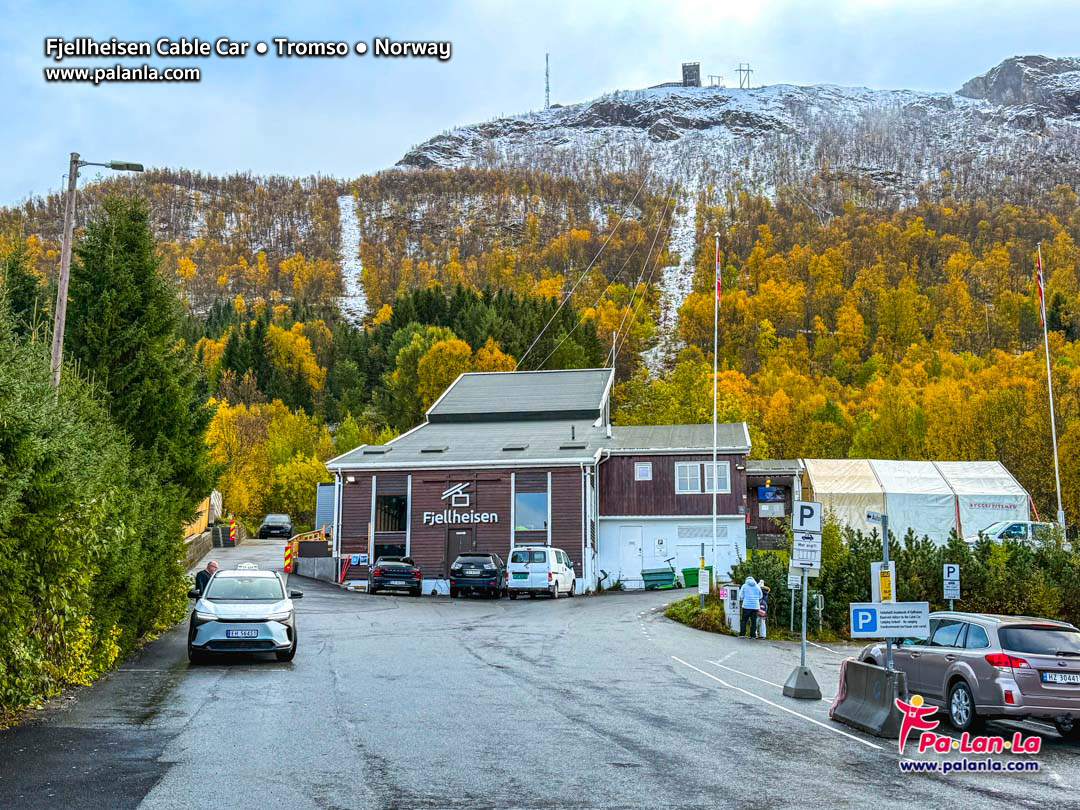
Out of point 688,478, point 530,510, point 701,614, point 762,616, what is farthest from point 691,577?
point 762,616

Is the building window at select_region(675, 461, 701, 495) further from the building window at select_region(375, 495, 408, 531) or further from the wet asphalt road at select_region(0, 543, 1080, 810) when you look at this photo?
the wet asphalt road at select_region(0, 543, 1080, 810)

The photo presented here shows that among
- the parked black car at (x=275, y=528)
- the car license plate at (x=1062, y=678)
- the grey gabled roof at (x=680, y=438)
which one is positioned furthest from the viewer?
the parked black car at (x=275, y=528)

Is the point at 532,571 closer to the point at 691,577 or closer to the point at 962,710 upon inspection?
the point at 691,577

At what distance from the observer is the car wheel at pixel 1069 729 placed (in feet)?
43.8

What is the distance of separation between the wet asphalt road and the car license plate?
0.82 metres

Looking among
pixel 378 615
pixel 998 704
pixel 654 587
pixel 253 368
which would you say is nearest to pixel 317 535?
pixel 654 587

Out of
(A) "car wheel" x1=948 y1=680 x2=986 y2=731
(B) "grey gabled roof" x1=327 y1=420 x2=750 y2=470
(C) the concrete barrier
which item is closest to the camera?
(C) the concrete barrier

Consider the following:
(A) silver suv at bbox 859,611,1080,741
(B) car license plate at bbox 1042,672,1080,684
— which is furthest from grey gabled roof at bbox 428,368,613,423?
(B) car license plate at bbox 1042,672,1080,684

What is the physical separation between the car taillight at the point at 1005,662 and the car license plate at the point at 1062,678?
260 mm

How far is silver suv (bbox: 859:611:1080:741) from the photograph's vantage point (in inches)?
511

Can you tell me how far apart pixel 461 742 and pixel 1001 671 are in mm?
7091

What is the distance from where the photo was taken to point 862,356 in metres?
149

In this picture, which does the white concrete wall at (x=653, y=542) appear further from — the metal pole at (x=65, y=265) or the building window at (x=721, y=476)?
the metal pole at (x=65, y=265)

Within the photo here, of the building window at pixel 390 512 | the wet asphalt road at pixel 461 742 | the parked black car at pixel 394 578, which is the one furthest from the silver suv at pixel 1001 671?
the building window at pixel 390 512
